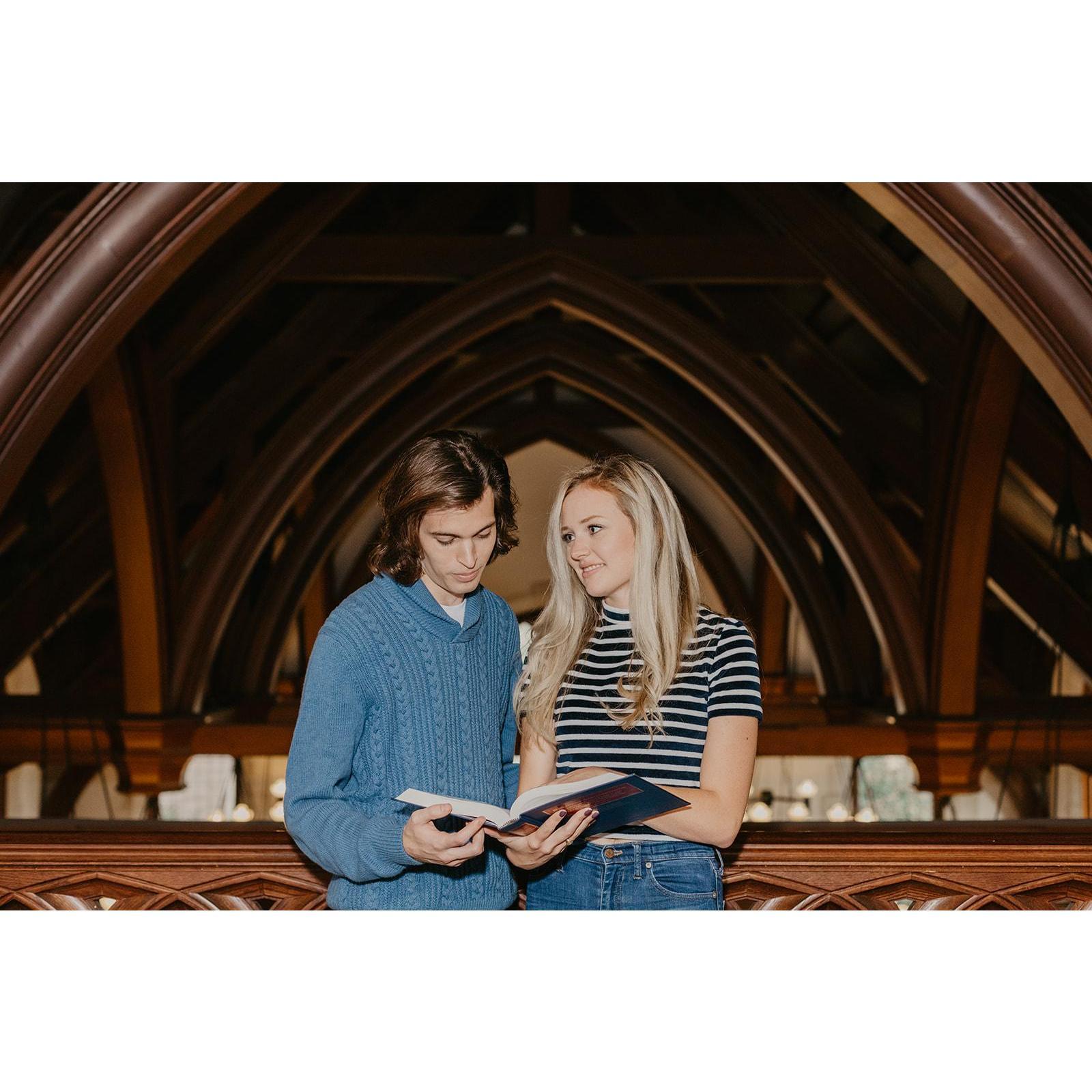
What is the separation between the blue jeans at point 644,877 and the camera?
182 cm

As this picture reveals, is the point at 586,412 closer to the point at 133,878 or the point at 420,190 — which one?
the point at 420,190

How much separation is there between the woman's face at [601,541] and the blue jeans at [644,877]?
420 mm

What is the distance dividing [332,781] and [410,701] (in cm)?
17

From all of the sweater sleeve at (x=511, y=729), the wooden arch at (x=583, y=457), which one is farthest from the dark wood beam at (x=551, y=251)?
the sweater sleeve at (x=511, y=729)

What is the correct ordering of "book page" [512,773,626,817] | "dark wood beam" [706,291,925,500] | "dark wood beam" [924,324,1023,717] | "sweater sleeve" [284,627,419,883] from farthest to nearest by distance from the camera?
"dark wood beam" [706,291,925,500] < "dark wood beam" [924,324,1023,717] < "sweater sleeve" [284,627,419,883] < "book page" [512,773,626,817]

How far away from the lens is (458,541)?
71.5 inches

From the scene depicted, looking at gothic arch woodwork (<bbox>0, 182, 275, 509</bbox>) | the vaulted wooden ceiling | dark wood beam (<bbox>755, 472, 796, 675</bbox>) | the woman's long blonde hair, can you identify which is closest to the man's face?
the woman's long blonde hair

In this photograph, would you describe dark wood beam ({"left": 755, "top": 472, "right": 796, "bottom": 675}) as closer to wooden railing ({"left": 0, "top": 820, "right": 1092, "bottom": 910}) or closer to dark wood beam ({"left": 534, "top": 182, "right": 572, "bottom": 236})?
dark wood beam ({"left": 534, "top": 182, "right": 572, "bottom": 236})

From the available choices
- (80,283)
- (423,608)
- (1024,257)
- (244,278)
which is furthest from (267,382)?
(423,608)

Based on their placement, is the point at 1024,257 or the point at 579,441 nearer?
the point at 1024,257

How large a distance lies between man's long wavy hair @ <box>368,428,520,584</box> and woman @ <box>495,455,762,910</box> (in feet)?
0.45

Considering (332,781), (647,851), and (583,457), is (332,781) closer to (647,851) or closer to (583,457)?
(647,851)

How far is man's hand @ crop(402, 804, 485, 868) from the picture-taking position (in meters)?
1.64

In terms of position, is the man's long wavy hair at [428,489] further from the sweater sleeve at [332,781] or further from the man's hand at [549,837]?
the man's hand at [549,837]
